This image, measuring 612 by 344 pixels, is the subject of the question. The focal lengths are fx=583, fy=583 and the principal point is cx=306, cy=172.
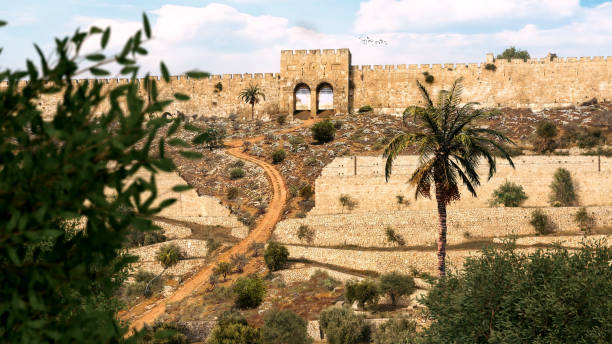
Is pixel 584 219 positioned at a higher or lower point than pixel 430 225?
higher

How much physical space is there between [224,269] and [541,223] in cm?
1692

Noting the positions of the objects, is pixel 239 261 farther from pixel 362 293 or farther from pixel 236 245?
pixel 362 293

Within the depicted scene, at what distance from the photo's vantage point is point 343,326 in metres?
20.8

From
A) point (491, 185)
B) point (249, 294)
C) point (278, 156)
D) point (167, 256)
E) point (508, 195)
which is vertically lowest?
point (249, 294)

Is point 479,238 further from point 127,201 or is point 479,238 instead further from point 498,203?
point 127,201

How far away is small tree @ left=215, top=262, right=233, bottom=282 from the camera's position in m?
28.7

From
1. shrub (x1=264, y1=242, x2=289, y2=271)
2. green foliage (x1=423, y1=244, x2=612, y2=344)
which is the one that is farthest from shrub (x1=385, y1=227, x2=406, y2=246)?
green foliage (x1=423, y1=244, x2=612, y2=344)

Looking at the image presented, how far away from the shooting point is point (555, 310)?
11.6 m

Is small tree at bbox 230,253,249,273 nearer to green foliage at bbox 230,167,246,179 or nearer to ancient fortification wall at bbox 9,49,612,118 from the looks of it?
green foliage at bbox 230,167,246,179

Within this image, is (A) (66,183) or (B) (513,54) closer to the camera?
(A) (66,183)

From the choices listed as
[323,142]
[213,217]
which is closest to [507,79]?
[323,142]

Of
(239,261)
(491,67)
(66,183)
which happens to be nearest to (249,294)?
(239,261)

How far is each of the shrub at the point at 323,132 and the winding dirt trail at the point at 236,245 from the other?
4768 millimetres

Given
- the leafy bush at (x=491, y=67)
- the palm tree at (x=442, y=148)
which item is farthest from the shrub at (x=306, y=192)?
the leafy bush at (x=491, y=67)
